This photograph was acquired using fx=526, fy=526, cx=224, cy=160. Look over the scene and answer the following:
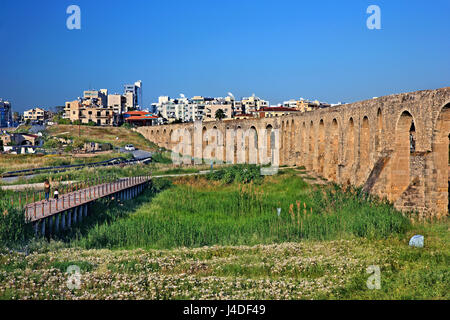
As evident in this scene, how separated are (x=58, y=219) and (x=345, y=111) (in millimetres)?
18905

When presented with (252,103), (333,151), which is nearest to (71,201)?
(333,151)

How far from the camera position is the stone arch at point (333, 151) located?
33.5 meters

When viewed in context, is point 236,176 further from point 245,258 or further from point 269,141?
point 245,258

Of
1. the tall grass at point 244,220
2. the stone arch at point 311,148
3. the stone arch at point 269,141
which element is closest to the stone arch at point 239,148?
the stone arch at point 269,141

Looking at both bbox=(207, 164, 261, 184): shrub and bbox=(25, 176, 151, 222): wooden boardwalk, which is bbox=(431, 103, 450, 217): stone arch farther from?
bbox=(207, 164, 261, 184): shrub

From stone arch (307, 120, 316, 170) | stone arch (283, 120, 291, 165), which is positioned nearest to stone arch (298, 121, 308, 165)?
stone arch (307, 120, 316, 170)

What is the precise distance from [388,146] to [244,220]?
753 centimetres

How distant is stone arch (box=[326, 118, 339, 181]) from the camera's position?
3347 centimetres

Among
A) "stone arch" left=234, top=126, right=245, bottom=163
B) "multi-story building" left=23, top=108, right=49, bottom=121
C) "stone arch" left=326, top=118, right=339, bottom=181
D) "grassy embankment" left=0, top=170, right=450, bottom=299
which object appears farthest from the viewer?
"multi-story building" left=23, top=108, right=49, bottom=121

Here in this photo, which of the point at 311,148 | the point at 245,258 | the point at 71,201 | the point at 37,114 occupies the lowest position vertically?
the point at 245,258

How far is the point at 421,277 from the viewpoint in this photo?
11.8 metres

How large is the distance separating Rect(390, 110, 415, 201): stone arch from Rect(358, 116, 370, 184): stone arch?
4432 millimetres

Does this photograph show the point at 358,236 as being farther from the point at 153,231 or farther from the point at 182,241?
the point at 153,231

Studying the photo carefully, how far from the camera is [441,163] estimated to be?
1884cm
